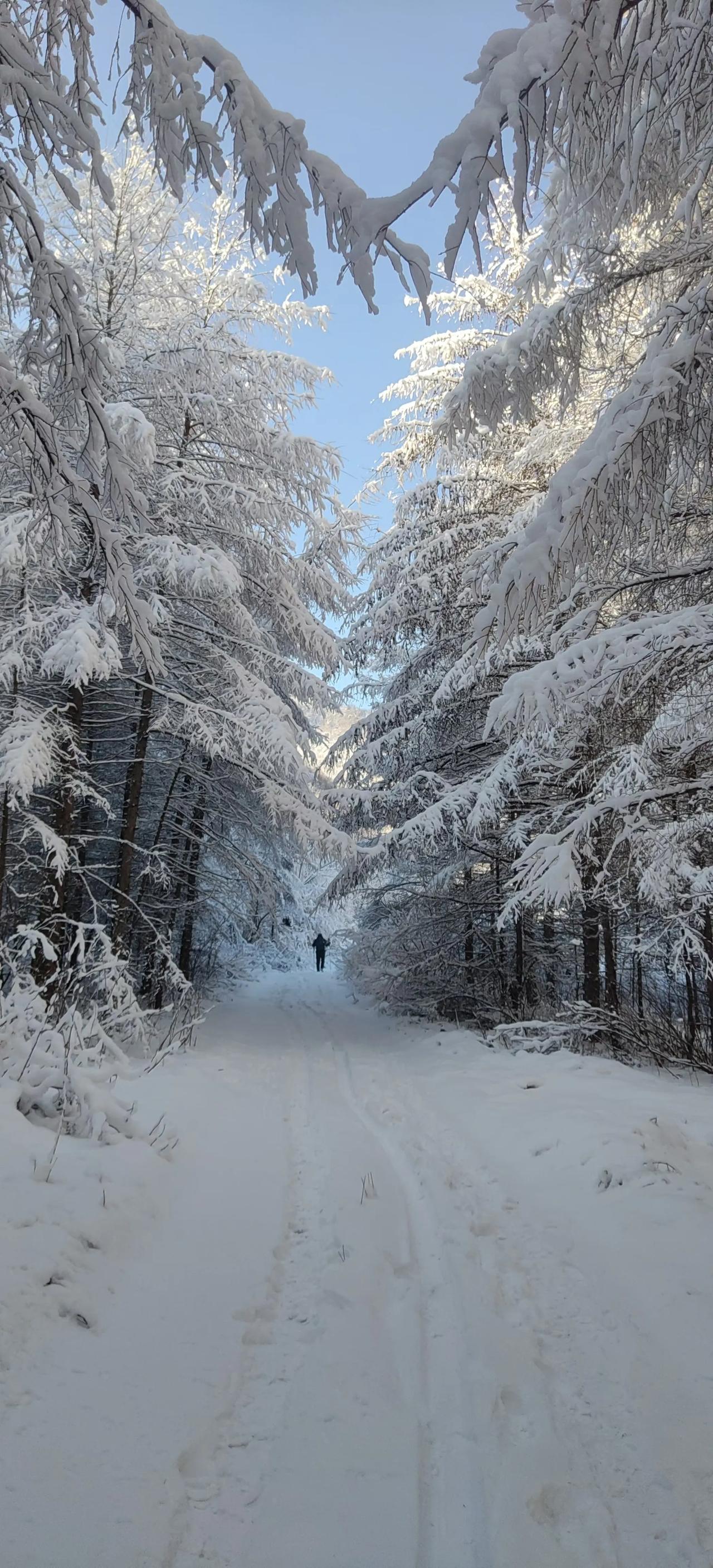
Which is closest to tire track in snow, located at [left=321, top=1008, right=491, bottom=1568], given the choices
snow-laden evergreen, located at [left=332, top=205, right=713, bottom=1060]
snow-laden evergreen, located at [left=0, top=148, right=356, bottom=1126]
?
snow-laden evergreen, located at [left=332, top=205, right=713, bottom=1060]

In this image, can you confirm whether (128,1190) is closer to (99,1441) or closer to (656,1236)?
(99,1441)

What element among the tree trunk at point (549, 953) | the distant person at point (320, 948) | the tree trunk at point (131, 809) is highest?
the tree trunk at point (131, 809)

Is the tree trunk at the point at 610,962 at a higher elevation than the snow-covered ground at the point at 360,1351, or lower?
higher

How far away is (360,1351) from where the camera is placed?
2.78m

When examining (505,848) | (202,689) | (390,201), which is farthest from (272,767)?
(390,201)

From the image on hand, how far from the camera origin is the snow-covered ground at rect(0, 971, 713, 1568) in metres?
1.93

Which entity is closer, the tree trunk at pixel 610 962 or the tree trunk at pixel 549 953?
the tree trunk at pixel 610 962

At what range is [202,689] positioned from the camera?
31.4 ft

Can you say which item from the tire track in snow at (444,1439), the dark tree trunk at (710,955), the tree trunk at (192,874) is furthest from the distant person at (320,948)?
the tire track in snow at (444,1439)

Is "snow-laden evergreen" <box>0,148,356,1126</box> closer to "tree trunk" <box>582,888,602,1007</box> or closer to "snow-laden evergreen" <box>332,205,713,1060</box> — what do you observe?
"snow-laden evergreen" <box>332,205,713,1060</box>

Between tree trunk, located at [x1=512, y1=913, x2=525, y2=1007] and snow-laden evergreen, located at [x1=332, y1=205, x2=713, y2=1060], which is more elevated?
snow-laden evergreen, located at [x1=332, y1=205, x2=713, y2=1060]

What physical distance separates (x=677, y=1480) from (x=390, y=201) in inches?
165

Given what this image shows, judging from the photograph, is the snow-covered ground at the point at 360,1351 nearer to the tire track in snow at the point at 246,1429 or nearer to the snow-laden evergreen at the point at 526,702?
the tire track in snow at the point at 246,1429

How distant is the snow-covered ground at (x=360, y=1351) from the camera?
1.93 m
